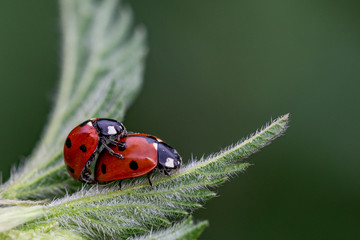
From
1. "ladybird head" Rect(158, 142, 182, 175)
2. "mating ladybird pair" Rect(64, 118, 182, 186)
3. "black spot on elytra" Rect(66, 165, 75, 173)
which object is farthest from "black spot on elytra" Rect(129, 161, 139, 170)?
"black spot on elytra" Rect(66, 165, 75, 173)

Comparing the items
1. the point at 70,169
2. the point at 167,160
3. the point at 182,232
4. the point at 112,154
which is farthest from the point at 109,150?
the point at 182,232

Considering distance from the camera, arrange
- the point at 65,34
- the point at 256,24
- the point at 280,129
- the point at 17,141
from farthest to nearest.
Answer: the point at 256,24
the point at 17,141
the point at 65,34
the point at 280,129

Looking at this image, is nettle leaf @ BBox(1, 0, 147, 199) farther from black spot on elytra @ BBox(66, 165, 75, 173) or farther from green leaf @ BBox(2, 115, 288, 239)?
green leaf @ BBox(2, 115, 288, 239)

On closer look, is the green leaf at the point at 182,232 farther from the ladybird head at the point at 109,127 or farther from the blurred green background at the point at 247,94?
the blurred green background at the point at 247,94

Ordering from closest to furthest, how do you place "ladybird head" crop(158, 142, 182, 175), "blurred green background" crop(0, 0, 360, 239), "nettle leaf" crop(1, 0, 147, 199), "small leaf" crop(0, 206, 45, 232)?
"small leaf" crop(0, 206, 45, 232) → "ladybird head" crop(158, 142, 182, 175) → "nettle leaf" crop(1, 0, 147, 199) → "blurred green background" crop(0, 0, 360, 239)

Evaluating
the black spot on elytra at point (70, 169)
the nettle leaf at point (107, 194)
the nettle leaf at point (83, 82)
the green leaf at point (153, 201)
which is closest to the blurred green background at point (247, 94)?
the nettle leaf at point (83, 82)

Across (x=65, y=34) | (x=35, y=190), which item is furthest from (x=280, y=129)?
(x=65, y=34)

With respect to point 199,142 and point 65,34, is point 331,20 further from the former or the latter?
point 65,34
